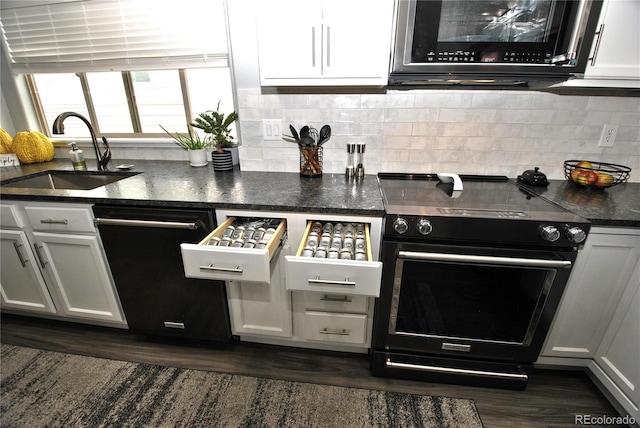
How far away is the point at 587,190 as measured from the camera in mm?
1447

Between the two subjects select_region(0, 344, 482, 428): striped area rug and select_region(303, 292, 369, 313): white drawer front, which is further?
select_region(303, 292, 369, 313): white drawer front

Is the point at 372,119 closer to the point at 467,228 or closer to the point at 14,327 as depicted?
the point at 467,228

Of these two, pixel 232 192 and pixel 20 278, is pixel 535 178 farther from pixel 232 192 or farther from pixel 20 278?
pixel 20 278

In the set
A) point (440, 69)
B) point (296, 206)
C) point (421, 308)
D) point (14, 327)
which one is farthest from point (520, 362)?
point (14, 327)

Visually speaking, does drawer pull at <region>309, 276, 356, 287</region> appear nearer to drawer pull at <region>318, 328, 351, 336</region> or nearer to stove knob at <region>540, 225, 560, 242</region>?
drawer pull at <region>318, 328, 351, 336</region>

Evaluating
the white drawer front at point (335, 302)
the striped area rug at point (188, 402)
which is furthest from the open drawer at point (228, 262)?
the striped area rug at point (188, 402)

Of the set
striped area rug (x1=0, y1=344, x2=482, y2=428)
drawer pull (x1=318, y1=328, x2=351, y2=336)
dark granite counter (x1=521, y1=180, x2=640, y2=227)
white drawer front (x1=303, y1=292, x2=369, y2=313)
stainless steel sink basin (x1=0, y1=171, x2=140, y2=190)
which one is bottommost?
striped area rug (x1=0, y1=344, x2=482, y2=428)

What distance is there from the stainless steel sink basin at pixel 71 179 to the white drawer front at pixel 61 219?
18.0 inches

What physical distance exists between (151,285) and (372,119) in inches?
58.4

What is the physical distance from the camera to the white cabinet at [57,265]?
1.42 m

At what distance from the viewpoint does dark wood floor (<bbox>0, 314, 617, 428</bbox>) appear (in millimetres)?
1304

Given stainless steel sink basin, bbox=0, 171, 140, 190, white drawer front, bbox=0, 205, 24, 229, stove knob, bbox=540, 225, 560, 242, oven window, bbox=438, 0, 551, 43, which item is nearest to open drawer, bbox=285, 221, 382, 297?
stove knob, bbox=540, 225, 560, 242

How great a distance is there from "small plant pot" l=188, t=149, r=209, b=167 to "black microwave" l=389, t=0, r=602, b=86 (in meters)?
1.29

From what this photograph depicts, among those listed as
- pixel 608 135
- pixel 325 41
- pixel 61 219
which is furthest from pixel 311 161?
pixel 608 135
